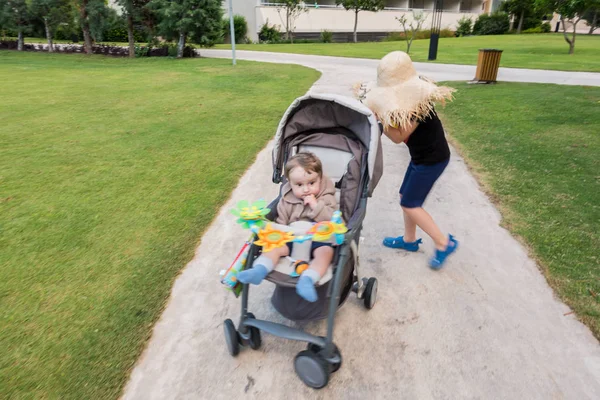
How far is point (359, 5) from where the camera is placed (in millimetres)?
35719

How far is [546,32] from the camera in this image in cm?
4153

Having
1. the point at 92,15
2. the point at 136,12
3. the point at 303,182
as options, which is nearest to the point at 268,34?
the point at 136,12

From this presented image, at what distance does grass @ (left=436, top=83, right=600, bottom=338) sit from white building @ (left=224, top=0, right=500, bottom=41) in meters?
28.7

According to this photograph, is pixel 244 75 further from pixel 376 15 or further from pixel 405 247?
pixel 376 15

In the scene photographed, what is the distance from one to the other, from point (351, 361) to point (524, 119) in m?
6.94

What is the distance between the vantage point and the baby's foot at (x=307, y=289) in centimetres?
217

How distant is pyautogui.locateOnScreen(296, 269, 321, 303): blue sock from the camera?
2170 mm

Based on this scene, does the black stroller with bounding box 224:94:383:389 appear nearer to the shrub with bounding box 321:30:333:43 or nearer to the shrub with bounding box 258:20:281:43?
the shrub with bounding box 258:20:281:43

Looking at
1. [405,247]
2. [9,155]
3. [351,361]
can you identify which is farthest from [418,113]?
[9,155]

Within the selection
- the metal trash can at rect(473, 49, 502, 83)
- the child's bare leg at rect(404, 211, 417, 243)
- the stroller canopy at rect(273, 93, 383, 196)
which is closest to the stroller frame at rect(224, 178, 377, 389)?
the stroller canopy at rect(273, 93, 383, 196)

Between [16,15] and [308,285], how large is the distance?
25.9 meters

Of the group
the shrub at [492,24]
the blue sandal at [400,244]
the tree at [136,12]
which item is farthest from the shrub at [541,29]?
A: the blue sandal at [400,244]

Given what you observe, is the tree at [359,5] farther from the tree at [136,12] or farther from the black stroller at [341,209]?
the black stroller at [341,209]

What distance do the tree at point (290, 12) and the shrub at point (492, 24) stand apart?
19.6 meters
